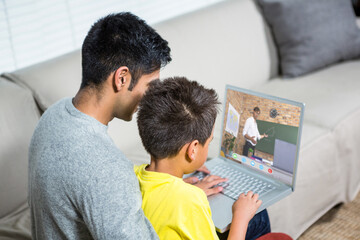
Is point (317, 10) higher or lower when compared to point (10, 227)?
higher

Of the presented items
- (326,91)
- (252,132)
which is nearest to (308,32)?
(326,91)

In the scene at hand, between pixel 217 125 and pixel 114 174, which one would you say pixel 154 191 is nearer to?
pixel 114 174

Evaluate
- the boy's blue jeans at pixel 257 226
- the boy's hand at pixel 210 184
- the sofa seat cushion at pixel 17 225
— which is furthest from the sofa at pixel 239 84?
the boy's hand at pixel 210 184

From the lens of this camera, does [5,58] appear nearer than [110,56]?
No

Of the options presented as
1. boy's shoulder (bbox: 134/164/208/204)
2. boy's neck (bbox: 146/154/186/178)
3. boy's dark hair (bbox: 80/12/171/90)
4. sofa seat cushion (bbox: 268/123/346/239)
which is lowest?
sofa seat cushion (bbox: 268/123/346/239)

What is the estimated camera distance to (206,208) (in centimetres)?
100

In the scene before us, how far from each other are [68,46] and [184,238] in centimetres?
144

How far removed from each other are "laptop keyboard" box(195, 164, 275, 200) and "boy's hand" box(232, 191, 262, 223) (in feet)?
0.14

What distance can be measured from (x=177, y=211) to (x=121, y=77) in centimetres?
35

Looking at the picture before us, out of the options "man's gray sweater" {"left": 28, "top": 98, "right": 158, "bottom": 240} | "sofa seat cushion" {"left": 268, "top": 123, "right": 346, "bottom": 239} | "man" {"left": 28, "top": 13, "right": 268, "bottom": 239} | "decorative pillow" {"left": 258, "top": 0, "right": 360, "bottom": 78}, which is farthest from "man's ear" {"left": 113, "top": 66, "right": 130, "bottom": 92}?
"decorative pillow" {"left": 258, "top": 0, "right": 360, "bottom": 78}

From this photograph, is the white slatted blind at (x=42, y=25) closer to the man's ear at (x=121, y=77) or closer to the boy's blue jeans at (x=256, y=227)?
the man's ear at (x=121, y=77)

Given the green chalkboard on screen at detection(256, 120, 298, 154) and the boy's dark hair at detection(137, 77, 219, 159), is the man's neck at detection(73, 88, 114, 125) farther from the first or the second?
the green chalkboard on screen at detection(256, 120, 298, 154)

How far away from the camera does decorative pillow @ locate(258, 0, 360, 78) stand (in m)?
2.37

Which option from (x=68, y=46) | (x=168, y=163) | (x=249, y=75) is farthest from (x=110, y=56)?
(x=249, y=75)
